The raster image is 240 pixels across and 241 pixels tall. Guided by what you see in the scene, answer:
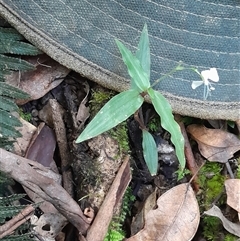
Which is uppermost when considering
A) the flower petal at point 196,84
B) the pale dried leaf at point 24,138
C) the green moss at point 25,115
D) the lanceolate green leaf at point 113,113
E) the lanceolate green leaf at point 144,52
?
the lanceolate green leaf at point 144,52

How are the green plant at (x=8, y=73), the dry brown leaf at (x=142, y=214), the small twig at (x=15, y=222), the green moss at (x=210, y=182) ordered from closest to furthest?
the small twig at (x=15, y=222) → the green plant at (x=8, y=73) → the dry brown leaf at (x=142, y=214) → the green moss at (x=210, y=182)

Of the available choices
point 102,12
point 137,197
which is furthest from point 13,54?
point 137,197

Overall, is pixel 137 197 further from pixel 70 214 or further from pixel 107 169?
pixel 70 214

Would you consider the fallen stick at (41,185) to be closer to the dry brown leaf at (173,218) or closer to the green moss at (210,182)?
the dry brown leaf at (173,218)

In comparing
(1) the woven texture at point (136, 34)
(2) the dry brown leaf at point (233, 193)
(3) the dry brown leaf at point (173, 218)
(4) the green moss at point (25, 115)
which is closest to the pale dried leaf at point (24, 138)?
(4) the green moss at point (25, 115)

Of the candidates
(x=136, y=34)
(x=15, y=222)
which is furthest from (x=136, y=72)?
(x=15, y=222)

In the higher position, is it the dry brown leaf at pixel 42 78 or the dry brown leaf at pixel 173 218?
the dry brown leaf at pixel 42 78
